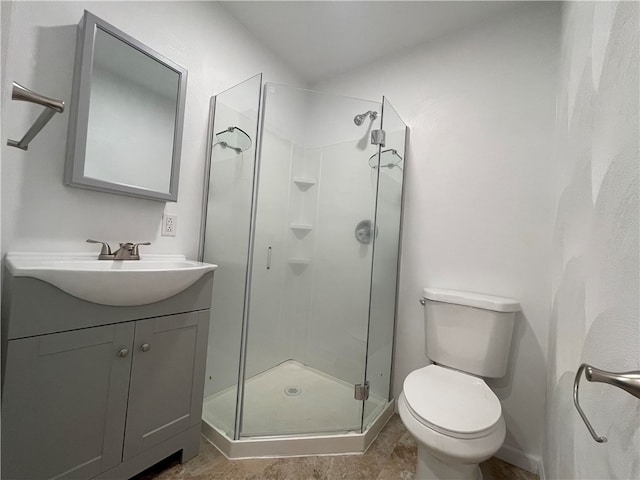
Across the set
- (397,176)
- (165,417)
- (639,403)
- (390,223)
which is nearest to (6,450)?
(165,417)

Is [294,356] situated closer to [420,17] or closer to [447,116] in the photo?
[447,116]

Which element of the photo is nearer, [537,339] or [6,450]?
[6,450]

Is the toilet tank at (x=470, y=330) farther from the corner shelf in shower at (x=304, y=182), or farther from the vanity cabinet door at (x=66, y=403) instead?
the vanity cabinet door at (x=66, y=403)

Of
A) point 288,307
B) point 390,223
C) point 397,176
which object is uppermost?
point 397,176

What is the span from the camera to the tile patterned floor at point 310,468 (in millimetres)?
1138

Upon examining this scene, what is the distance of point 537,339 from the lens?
1.31 m

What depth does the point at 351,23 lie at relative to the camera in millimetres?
1597

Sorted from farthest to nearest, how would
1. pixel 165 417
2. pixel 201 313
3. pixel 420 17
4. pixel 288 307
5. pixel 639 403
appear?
pixel 288 307 → pixel 420 17 → pixel 201 313 → pixel 165 417 → pixel 639 403

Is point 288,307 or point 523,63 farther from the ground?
point 523,63

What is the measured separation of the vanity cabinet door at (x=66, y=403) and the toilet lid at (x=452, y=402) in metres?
1.12

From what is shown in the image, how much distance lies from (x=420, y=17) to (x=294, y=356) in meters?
2.28

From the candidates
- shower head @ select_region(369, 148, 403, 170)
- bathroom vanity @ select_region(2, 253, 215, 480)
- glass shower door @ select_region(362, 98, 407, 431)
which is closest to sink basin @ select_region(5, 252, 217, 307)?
bathroom vanity @ select_region(2, 253, 215, 480)

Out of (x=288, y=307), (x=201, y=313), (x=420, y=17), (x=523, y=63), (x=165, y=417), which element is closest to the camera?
(x=165, y=417)

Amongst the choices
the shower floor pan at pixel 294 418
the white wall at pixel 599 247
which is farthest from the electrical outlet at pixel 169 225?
the white wall at pixel 599 247
